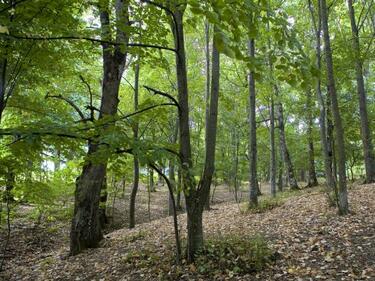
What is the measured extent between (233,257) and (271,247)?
0.89m

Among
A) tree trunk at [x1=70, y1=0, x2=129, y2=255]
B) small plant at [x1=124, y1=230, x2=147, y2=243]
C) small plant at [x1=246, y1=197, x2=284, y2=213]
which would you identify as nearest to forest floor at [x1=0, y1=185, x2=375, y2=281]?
small plant at [x1=124, y1=230, x2=147, y2=243]

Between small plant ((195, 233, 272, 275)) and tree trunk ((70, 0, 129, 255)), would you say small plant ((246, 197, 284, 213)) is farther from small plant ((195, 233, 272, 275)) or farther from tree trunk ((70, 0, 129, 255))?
tree trunk ((70, 0, 129, 255))

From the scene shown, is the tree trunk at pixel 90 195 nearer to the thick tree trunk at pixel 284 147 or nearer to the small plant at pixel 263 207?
the small plant at pixel 263 207

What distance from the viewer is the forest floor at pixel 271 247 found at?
4.70 m

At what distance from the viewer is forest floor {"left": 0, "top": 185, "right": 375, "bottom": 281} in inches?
185

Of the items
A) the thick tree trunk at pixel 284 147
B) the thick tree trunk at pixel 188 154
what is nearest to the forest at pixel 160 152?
the thick tree trunk at pixel 188 154

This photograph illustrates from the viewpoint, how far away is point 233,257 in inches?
201

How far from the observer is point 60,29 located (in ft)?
14.0

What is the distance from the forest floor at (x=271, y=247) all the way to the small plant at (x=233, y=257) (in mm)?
113

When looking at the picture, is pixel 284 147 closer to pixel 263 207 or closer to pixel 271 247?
pixel 263 207

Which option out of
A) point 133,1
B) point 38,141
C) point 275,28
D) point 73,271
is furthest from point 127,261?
point 275,28

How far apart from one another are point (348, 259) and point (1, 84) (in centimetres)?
644

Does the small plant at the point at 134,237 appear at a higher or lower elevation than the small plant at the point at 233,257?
lower

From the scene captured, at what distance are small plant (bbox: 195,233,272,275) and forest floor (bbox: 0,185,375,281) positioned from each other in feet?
0.37
